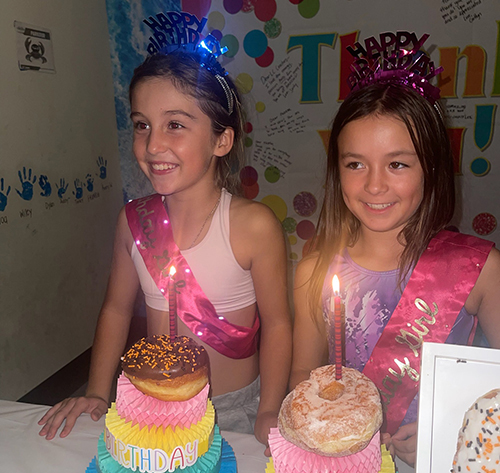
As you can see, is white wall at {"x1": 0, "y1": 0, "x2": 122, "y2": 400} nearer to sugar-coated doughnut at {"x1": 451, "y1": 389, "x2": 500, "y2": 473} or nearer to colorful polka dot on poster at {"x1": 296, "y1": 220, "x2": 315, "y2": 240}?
colorful polka dot on poster at {"x1": 296, "y1": 220, "x2": 315, "y2": 240}

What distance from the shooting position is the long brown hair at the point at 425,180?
115cm

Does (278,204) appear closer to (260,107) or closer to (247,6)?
(260,107)

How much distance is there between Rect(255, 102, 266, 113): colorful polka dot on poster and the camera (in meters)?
3.23

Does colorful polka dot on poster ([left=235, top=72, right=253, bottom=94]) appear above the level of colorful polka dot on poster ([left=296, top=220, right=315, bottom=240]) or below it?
above

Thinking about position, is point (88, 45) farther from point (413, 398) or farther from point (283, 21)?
point (413, 398)

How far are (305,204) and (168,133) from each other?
7.04ft

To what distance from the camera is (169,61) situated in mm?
1343

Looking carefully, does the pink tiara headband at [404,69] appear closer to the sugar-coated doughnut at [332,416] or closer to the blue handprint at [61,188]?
the sugar-coated doughnut at [332,416]

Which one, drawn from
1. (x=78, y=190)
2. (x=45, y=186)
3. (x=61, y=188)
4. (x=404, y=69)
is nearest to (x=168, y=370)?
(x=404, y=69)

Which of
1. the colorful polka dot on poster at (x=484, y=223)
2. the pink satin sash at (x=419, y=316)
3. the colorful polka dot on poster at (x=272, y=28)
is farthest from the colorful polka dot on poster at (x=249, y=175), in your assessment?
the pink satin sash at (x=419, y=316)

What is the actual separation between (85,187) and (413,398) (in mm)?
2580

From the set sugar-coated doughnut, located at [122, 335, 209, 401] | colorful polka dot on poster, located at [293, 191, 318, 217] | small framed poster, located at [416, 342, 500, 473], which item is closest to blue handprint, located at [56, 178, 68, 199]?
colorful polka dot on poster, located at [293, 191, 318, 217]

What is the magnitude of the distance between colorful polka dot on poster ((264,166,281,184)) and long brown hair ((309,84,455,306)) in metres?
1.96

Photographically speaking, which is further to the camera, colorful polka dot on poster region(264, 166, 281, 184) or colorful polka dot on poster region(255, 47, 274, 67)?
colorful polka dot on poster region(264, 166, 281, 184)
